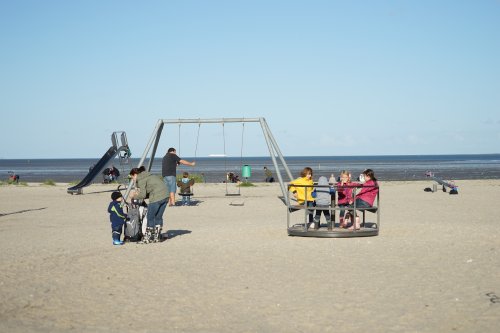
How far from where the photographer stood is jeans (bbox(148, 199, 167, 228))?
12430 millimetres

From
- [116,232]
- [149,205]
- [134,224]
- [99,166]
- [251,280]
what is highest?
[99,166]

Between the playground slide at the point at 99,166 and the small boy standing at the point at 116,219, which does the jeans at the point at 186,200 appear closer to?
the playground slide at the point at 99,166

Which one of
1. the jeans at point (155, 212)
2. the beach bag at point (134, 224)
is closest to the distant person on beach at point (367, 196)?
the jeans at point (155, 212)

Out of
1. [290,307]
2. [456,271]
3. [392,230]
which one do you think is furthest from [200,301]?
[392,230]

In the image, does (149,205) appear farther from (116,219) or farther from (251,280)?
(251,280)

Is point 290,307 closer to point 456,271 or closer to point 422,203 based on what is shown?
point 456,271

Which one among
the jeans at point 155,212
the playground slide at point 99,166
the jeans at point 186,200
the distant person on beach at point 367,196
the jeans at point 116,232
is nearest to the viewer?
the jeans at point 116,232

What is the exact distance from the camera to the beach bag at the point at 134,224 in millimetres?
12586

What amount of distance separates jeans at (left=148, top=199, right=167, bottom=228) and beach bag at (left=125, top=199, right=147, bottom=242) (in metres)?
0.23

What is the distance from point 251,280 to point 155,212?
416cm

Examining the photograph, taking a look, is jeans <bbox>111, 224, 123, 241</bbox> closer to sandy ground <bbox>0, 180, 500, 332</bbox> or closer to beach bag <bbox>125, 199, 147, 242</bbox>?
beach bag <bbox>125, 199, 147, 242</bbox>

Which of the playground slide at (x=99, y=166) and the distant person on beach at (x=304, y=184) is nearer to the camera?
the distant person on beach at (x=304, y=184)

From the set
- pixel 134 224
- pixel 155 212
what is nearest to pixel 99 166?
pixel 134 224

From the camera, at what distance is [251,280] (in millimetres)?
8836
